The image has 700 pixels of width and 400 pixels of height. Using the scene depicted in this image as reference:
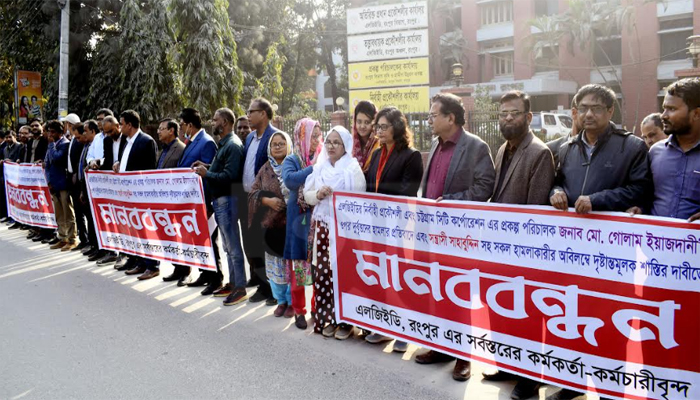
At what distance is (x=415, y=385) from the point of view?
394cm

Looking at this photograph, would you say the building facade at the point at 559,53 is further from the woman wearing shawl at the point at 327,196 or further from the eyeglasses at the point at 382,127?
the eyeglasses at the point at 382,127

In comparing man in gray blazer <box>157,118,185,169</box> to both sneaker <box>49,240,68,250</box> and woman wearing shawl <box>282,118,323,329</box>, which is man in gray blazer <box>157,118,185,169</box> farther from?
sneaker <box>49,240,68,250</box>

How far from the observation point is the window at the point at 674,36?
33.8 meters

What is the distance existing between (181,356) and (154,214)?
2.78 meters

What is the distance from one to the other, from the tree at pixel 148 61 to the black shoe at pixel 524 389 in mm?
16463

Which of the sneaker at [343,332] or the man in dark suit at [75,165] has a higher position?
the man in dark suit at [75,165]

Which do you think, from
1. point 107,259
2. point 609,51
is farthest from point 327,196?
point 609,51

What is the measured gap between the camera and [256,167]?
6.00 m

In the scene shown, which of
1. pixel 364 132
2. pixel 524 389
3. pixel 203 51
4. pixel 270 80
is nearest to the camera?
pixel 524 389

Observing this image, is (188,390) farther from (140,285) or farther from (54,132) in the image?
(54,132)

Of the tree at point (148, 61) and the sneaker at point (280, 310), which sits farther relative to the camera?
the tree at point (148, 61)

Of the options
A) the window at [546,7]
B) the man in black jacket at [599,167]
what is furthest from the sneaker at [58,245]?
the window at [546,7]

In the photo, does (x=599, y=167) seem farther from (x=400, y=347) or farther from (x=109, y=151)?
(x=109, y=151)

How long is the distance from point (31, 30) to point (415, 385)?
23.3 m
